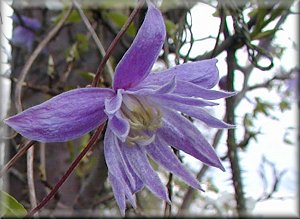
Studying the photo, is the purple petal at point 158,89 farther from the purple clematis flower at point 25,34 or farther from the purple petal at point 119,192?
the purple clematis flower at point 25,34

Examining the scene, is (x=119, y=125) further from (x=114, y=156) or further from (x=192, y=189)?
(x=192, y=189)

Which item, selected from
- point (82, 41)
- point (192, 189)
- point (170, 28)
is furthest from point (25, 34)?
point (192, 189)

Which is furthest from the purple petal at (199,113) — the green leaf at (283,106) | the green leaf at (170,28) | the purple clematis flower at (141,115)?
the green leaf at (283,106)

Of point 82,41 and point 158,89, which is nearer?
point 158,89

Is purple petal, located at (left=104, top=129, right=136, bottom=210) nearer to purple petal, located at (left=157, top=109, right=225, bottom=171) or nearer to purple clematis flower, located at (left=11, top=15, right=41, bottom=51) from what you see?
purple petal, located at (left=157, top=109, right=225, bottom=171)

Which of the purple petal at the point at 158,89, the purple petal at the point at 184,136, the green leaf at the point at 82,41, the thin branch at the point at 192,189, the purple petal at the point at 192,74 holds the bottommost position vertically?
the thin branch at the point at 192,189
